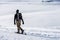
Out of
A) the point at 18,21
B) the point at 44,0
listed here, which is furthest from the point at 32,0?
the point at 18,21

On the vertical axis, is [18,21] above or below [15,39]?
above

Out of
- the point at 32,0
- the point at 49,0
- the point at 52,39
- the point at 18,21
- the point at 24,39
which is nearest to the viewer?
the point at 24,39

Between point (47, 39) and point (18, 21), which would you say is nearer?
point (47, 39)

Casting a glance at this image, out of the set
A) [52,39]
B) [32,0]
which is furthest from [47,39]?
[32,0]

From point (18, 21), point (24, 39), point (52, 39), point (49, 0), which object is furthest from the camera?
point (49, 0)

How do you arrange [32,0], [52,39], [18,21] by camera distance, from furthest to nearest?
[32,0], [18,21], [52,39]

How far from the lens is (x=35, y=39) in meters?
6.73

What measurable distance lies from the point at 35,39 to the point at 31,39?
0.17 m

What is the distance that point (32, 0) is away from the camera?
1710 inches

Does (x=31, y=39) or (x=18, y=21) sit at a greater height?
(x=18, y=21)

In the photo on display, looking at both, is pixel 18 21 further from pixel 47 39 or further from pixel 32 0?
pixel 32 0

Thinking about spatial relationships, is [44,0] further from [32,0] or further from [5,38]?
[5,38]

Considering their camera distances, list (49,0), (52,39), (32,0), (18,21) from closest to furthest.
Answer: (52,39), (18,21), (49,0), (32,0)

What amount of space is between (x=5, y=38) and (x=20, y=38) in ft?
2.01
